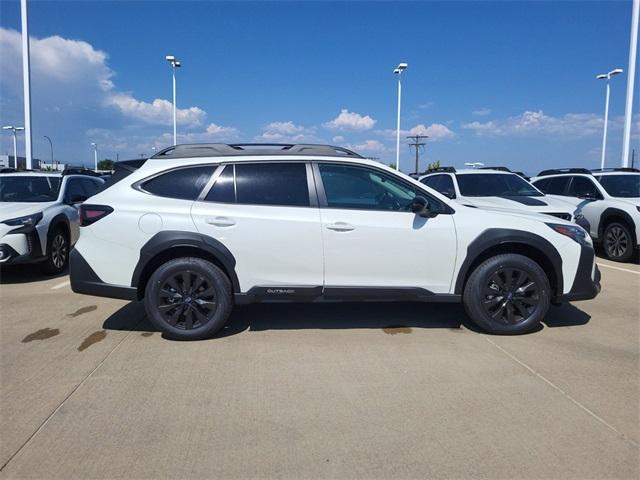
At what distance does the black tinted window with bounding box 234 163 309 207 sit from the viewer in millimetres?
4719

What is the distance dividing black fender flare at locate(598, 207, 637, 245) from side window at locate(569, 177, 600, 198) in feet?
1.94

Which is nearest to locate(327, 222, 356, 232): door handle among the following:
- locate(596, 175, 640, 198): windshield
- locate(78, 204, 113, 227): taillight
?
locate(78, 204, 113, 227): taillight

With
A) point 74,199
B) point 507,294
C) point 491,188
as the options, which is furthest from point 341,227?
point 74,199

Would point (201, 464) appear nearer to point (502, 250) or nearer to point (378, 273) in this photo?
point (378, 273)

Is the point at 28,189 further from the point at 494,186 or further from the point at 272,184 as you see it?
the point at 494,186

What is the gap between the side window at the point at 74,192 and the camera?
8.60m

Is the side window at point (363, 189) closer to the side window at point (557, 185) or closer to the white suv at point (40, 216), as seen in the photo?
the white suv at point (40, 216)

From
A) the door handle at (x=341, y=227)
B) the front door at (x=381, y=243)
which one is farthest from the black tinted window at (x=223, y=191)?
the door handle at (x=341, y=227)

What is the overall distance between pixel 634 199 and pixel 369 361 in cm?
767

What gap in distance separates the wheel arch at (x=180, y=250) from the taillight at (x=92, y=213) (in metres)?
0.51

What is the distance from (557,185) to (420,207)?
7840 millimetres

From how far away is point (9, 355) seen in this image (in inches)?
170

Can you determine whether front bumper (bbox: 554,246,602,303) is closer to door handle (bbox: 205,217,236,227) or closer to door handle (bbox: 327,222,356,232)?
door handle (bbox: 327,222,356,232)

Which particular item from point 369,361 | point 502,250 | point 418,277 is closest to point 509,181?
point 502,250
